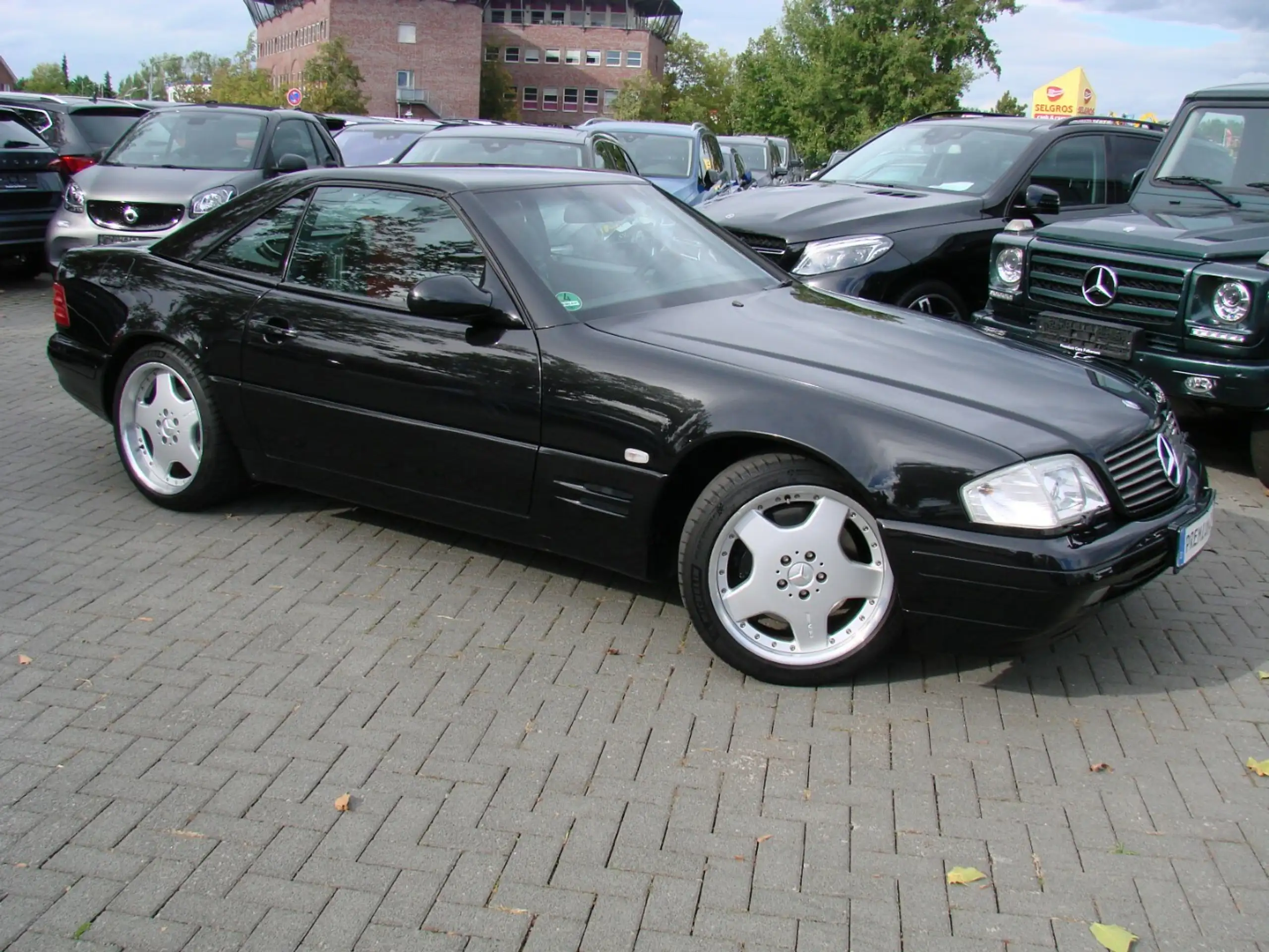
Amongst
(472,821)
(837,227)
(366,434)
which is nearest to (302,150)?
(837,227)

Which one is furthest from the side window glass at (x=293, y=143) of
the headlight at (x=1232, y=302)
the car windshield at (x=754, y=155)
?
the car windshield at (x=754, y=155)

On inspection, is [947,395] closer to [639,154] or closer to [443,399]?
[443,399]

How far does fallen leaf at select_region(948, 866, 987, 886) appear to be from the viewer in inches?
120

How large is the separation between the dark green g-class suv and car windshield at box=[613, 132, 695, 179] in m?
6.50

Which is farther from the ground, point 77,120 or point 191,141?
point 77,120

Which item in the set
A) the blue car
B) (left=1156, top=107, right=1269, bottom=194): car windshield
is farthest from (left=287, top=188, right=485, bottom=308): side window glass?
the blue car

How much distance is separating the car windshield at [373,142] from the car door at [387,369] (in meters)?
9.60

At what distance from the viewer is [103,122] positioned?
15.4m

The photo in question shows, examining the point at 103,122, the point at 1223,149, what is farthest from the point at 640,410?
the point at 103,122

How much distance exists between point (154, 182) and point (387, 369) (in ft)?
25.2

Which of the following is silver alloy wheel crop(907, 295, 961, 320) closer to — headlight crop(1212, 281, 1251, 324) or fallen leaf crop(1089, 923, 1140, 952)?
headlight crop(1212, 281, 1251, 324)

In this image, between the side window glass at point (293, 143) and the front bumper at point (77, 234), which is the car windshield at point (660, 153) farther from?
the front bumper at point (77, 234)

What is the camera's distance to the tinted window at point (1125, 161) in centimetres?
915

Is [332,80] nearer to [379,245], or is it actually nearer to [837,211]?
[837,211]
